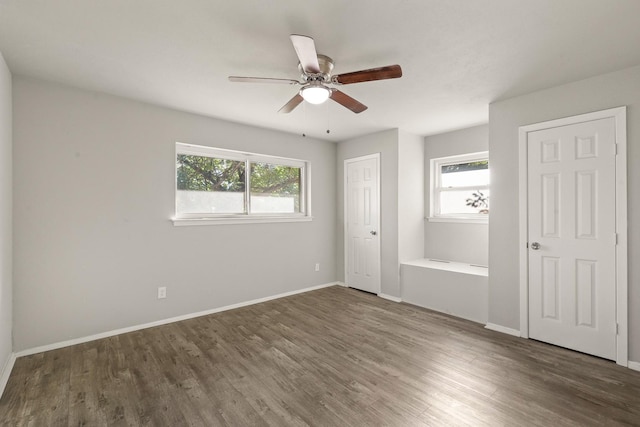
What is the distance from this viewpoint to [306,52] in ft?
5.83

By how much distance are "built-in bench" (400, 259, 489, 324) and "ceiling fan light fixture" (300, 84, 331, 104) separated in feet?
9.06

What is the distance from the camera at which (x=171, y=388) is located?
2127 mm

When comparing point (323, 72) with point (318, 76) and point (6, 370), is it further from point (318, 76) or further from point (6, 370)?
A: point (6, 370)

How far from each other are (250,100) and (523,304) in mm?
3573

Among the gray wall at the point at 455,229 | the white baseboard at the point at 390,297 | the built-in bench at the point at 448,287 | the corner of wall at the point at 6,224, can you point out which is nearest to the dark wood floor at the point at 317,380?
the corner of wall at the point at 6,224

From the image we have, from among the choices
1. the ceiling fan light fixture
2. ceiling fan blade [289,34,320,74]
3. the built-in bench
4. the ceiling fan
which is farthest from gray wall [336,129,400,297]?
ceiling fan blade [289,34,320,74]

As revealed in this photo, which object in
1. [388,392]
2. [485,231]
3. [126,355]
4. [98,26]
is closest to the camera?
[98,26]

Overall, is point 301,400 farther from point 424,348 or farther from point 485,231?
point 485,231

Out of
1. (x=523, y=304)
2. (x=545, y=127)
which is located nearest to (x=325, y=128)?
(x=545, y=127)

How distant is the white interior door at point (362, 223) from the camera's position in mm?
4555

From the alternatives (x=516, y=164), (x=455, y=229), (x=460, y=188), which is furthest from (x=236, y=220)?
(x=516, y=164)

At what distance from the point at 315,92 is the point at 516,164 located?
2311 mm

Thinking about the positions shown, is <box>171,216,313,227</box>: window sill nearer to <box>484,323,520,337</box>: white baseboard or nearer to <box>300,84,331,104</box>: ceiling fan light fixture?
<box>300,84,331,104</box>: ceiling fan light fixture

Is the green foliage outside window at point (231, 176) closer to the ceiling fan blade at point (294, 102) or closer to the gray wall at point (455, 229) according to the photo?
the ceiling fan blade at point (294, 102)
